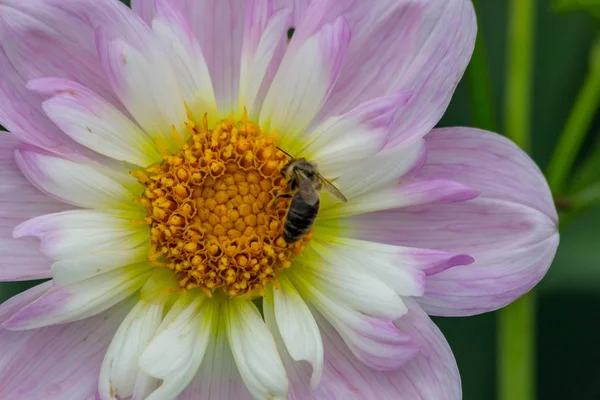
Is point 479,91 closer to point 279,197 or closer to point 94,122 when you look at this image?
point 279,197

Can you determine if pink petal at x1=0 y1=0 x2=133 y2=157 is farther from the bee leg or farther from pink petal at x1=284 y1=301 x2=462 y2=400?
pink petal at x1=284 y1=301 x2=462 y2=400

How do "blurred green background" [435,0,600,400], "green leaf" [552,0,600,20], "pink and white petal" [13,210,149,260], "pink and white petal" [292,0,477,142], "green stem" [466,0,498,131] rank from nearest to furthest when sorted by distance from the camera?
"pink and white petal" [13,210,149,260], "pink and white petal" [292,0,477,142], "green stem" [466,0,498,131], "green leaf" [552,0,600,20], "blurred green background" [435,0,600,400]

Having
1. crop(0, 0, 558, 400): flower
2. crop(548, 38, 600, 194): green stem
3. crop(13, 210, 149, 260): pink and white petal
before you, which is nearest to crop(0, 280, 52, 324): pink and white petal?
crop(0, 0, 558, 400): flower

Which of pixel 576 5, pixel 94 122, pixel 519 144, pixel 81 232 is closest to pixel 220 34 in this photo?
pixel 94 122

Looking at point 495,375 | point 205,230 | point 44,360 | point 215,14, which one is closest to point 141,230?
point 205,230

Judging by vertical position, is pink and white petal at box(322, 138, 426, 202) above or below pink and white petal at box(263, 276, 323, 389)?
above

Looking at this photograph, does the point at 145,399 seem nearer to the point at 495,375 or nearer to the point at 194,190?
the point at 194,190

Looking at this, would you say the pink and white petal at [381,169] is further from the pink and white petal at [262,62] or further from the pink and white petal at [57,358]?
the pink and white petal at [57,358]
